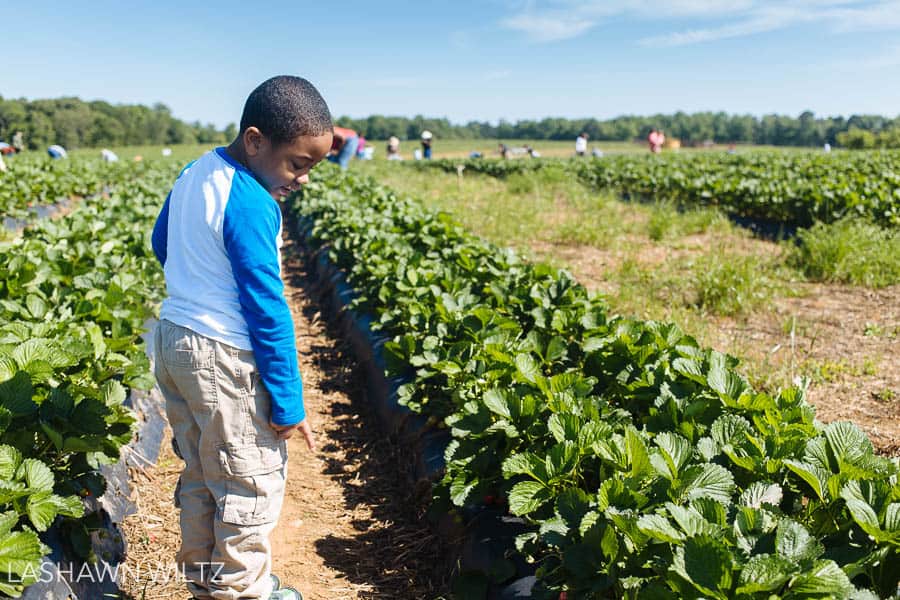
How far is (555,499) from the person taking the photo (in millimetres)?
2188

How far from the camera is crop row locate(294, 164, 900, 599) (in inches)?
64.2

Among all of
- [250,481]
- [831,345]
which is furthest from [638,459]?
[831,345]

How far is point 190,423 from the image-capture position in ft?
7.19

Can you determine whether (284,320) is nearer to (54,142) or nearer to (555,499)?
(555,499)

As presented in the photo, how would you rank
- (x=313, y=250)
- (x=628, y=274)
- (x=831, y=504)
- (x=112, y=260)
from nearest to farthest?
(x=831, y=504) → (x=112, y=260) → (x=628, y=274) → (x=313, y=250)

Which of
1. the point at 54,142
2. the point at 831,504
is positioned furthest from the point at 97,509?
the point at 54,142

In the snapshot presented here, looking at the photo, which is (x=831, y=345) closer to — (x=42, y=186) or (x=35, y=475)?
(x=35, y=475)

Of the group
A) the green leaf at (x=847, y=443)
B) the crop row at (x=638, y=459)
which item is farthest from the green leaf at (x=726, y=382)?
the green leaf at (x=847, y=443)

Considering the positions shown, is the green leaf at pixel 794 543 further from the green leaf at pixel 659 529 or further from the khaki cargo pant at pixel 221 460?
the khaki cargo pant at pixel 221 460

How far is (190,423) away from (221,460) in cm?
18

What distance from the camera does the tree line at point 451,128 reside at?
7756cm

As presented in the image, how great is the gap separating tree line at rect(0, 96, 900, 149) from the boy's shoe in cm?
6543

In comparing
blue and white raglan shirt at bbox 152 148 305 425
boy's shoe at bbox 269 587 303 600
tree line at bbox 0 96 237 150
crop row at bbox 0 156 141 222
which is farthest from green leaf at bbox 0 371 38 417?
tree line at bbox 0 96 237 150

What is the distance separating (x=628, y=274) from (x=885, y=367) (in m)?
2.98
